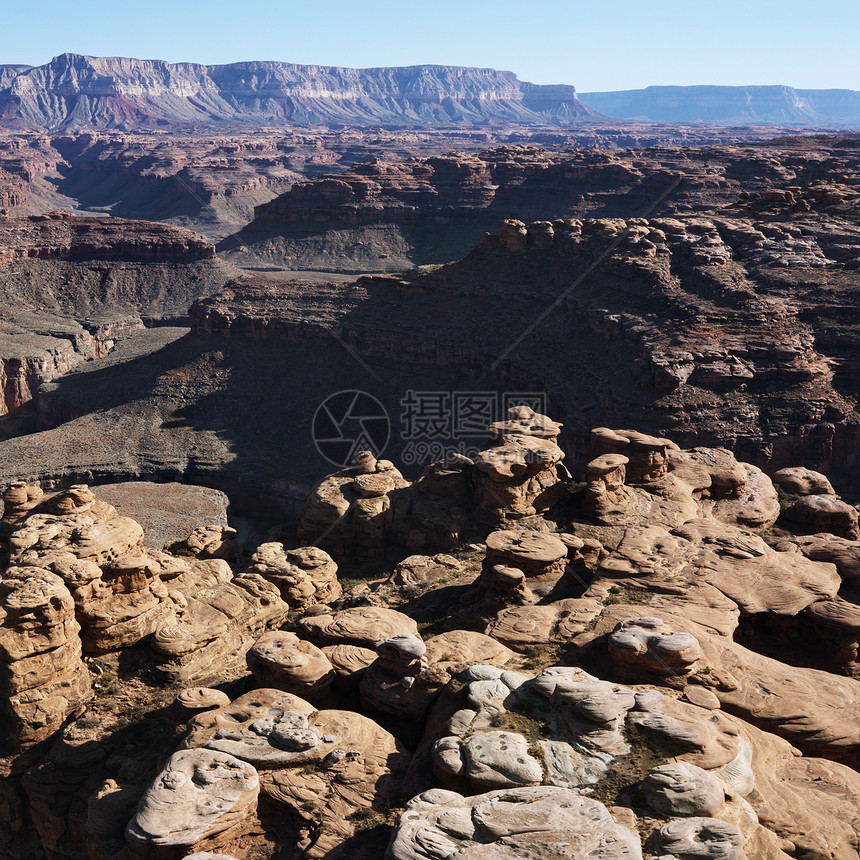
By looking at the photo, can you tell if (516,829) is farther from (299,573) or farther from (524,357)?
(524,357)

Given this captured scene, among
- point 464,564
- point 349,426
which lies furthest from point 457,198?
point 464,564

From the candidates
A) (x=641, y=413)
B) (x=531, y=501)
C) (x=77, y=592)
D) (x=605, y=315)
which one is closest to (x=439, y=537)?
(x=531, y=501)

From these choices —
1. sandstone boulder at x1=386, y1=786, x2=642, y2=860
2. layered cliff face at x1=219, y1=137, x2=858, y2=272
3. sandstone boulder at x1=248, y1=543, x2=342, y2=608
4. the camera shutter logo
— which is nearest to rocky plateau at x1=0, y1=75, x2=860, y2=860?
sandstone boulder at x1=386, y1=786, x2=642, y2=860

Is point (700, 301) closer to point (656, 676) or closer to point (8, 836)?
point (656, 676)

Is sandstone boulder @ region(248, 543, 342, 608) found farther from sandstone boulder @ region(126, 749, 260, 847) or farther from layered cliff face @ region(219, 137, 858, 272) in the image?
layered cliff face @ region(219, 137, 858, 272)

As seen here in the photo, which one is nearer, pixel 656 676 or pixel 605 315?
pixel 656 676

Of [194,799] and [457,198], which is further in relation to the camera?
[457,198]
